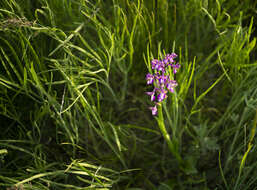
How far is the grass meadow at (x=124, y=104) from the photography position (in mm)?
1076

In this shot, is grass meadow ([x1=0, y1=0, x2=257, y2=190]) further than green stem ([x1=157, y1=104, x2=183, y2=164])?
Yes

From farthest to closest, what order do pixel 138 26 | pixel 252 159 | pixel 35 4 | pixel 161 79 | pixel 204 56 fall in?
pixel 204 56 < pixel 35 4 < pixel 138 26 < pixel 252 159 < pixel 161 79

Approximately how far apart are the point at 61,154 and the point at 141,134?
394mm

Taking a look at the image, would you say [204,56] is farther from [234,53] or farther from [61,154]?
[61,154]

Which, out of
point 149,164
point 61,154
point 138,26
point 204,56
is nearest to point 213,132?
point 149,164

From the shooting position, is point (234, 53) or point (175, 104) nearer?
point (175, 104)

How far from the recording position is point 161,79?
2.80 feet

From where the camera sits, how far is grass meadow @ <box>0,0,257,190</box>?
108 cm

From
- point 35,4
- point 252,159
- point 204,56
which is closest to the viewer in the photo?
point 252,159

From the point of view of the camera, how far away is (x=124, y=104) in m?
1.41

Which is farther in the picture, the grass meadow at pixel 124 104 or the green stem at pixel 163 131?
the grass meadow at pixel 124 104

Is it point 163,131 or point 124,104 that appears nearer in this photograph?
point 163,131

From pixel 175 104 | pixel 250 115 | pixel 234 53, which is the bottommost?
pixel 250 115

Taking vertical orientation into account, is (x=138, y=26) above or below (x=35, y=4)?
below
